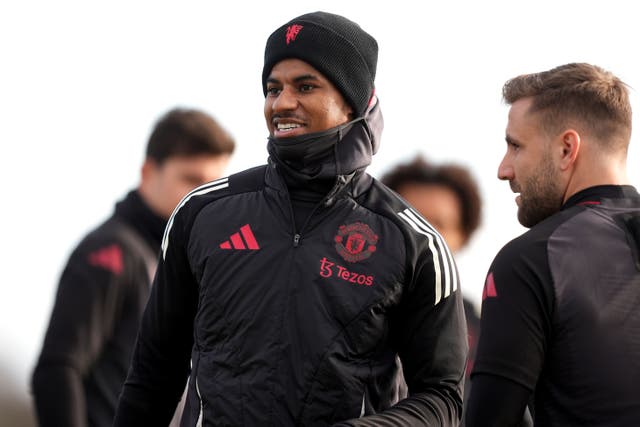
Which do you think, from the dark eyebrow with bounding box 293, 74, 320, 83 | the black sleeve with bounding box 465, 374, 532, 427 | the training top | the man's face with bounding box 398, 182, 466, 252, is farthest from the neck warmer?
the man's face with bounding box 398, 182, 466, 252

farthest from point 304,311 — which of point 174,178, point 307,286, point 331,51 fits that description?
point 174,178

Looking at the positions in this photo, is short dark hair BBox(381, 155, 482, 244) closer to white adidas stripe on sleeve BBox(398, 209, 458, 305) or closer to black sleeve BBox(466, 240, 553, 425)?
white adidas stripe on sleeve BBox(398, 209, 458, 305)

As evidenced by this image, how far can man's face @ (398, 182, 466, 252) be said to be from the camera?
775cm

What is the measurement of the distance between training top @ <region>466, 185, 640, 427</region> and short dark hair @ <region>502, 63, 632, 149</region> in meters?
0.40

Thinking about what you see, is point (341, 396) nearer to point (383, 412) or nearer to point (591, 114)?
point (383, 412)

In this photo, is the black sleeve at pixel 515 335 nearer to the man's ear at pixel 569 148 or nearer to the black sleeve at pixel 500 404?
the black sleeve at pixel 500 404

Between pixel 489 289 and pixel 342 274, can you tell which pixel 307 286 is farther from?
pixel 489 289

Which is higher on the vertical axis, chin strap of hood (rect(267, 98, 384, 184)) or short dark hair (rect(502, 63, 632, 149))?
short dark hair (rect(502, 63, 632, 149))

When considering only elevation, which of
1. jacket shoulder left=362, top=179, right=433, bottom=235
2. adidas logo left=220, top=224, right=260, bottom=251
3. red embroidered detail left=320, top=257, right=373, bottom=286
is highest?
jacket shoulder left=362, top=179, right=433, bottom=235

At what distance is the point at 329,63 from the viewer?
4887 mm

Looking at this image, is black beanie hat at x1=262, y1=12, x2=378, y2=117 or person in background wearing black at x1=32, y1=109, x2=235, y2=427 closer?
black beanie hat at x1=262, y1=12, x2=378, y2=117

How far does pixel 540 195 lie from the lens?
4637 mm

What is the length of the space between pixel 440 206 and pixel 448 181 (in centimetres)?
24

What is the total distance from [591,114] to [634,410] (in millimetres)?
1096
